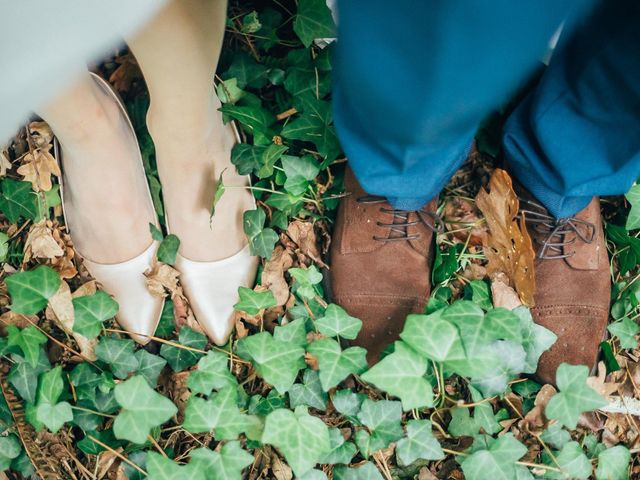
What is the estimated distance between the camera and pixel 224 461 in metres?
0.87

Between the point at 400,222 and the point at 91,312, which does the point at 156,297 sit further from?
the point at 400,222

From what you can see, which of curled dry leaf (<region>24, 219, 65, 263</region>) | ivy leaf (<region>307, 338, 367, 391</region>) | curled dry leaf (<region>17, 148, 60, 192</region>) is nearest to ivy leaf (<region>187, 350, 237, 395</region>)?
ivy leaf (<region>307, 338, 367, 391</region>)

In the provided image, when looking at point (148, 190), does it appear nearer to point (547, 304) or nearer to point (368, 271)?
point (368, 271)

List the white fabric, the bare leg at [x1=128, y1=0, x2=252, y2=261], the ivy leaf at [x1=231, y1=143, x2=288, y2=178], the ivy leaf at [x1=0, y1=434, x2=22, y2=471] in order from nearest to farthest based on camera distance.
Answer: the white fabric → the bare leg at [x1=128, y1=0, x2=252, y2=261] → the ivy leaf at [x1=0, y1=434, x2=22, y2=471] → the ivy leaf at [x1=231, y1=143, x2=288, y2=178]

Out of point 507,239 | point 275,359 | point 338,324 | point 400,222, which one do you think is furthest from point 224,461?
point 507,239

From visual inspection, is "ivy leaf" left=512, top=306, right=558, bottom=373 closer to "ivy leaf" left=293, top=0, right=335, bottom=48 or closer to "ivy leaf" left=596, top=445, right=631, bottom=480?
"ivy leaf" left=596, top=445, right=631, bottom=480

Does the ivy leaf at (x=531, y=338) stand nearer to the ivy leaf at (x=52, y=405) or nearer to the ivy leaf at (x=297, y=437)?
the ivy leaf at (x=297, y=437)

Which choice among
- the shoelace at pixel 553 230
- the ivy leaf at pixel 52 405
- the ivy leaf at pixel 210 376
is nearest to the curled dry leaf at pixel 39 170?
the ivy leaf at pixel 52 405

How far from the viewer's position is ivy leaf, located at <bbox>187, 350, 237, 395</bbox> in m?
0.95

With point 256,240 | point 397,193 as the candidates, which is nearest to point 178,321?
point 256,240

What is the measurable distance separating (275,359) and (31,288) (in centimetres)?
42

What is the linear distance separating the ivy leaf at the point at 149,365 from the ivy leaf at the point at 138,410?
0.49ft

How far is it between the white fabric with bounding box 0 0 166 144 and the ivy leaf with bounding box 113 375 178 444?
50 centimetres

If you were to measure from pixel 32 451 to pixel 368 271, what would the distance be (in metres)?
0.68
